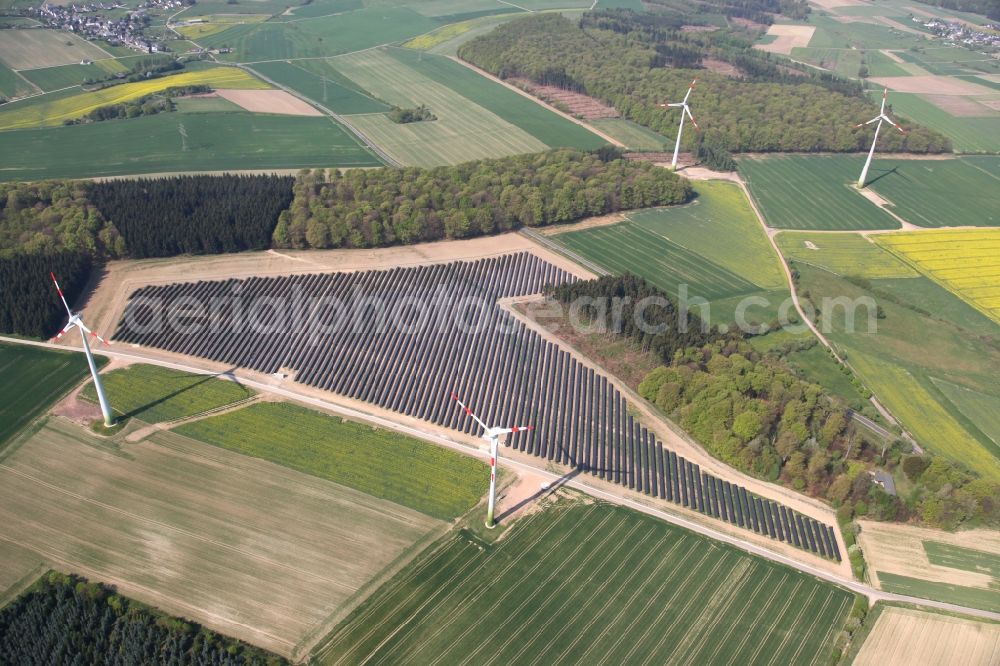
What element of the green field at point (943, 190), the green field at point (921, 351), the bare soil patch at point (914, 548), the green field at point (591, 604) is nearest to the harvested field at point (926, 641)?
the green field at point (591, 604)

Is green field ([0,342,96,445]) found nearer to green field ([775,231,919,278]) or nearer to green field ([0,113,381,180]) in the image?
green field ([0,113,381,180])

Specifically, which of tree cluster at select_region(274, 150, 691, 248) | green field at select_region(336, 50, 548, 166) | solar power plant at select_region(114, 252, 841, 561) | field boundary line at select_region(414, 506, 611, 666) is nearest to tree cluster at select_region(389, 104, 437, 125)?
green field at select_region(336, 50, 548, 166)

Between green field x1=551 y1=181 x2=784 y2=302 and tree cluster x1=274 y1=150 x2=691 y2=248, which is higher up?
tree cluster x1=274 y1=150 x2=691 y2=248

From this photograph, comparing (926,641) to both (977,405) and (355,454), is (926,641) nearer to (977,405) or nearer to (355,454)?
(977,405)

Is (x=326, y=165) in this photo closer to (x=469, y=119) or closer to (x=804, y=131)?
(x=469, y=119)

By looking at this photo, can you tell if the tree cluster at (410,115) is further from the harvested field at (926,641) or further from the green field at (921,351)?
the harvested field at (926,641)

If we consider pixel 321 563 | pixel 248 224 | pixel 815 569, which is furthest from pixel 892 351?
pixel 248 224

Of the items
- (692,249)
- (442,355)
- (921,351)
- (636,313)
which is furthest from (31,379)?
(921,351)
